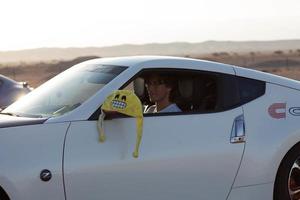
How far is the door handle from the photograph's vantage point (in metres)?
6.34

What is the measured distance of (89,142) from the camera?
5.72m

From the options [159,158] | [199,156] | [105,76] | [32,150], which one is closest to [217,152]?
[199,156]

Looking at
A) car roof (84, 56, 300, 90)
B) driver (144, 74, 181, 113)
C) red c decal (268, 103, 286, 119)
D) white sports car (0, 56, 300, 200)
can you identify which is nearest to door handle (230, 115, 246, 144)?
white sports car (0, 56, 300, 200)

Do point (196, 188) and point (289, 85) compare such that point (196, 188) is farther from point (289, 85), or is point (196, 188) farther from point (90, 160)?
point (289, 85)

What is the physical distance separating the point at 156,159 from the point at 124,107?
0.50 meters

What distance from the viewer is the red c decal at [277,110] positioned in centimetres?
664

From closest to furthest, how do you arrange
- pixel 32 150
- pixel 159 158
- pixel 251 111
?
pixel 32 150, pixel 159 158, pixel 251 111

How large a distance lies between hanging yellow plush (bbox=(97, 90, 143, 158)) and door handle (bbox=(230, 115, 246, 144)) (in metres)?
0.91

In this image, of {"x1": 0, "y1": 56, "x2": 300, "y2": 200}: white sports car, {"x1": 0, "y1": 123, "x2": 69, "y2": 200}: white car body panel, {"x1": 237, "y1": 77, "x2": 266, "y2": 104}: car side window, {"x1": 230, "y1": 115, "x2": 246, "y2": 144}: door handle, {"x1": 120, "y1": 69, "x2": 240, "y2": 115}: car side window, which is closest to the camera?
{"x1": 0, "y1": 123, "x2": 69, "y2": 200}: white car body panel

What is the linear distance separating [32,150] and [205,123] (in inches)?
61.3

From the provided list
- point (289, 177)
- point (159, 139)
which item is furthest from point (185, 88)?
point (289, 177)

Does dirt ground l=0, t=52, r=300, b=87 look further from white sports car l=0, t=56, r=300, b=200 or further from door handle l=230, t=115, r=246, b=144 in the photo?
door handle l=230, t=115, r=246, b=144

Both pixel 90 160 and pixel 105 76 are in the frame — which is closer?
pixel 90 160

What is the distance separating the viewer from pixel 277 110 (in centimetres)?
668
